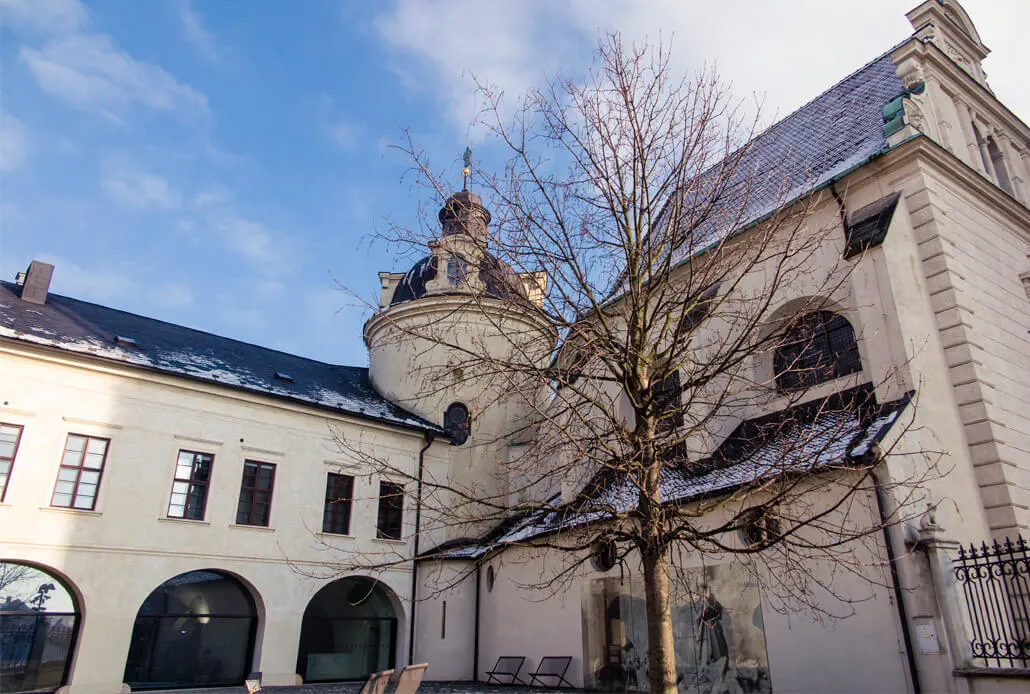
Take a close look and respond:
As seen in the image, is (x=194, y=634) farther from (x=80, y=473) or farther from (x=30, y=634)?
(x=80, y=473)

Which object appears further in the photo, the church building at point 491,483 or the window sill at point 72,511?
the window sill at point 72,511

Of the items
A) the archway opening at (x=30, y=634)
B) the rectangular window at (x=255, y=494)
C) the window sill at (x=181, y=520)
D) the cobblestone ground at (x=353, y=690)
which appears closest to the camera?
the archway opening at (x=30, y=634)

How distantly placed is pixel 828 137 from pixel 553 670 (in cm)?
1391

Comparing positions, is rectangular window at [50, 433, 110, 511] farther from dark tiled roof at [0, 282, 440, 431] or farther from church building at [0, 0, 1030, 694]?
dark tiled roof at [0, 282, 440, 431]

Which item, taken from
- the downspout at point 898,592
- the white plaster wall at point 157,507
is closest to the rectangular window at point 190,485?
the white plaster wall at point 157,507

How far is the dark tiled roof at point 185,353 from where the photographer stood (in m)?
16.6

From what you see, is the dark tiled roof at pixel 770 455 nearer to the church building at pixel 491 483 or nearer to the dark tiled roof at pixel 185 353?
the church building at pixel 491 483

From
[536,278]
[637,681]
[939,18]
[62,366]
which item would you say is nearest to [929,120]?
[939,18]

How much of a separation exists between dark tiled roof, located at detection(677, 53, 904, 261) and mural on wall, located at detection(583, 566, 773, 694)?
229 inches

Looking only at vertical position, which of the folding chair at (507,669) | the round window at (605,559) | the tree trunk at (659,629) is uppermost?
the round window at (605,559)

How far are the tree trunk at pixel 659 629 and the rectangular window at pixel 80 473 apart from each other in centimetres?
1321

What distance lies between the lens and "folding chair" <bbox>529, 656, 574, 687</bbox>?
15500mm

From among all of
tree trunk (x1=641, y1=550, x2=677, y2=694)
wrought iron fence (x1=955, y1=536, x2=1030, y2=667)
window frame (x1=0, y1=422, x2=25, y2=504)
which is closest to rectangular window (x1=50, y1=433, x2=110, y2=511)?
window frame (x1=0, y1=422, x2=25, y2=504)

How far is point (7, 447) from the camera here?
14734 millimetres
